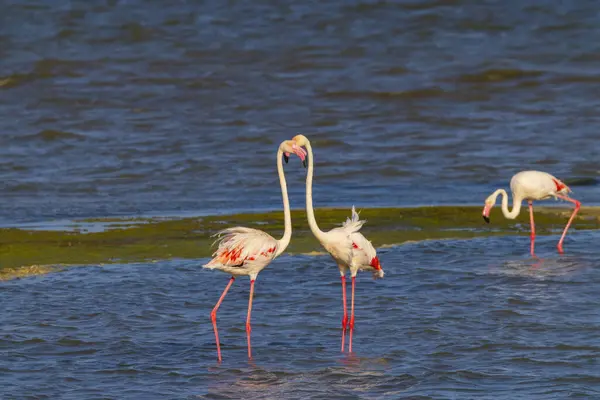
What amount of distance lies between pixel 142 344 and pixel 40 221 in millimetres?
5360

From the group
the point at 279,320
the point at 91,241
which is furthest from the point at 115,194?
the point at 279,320

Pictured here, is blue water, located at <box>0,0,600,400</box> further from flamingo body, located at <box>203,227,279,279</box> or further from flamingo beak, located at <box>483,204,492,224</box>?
flamingo body, located at <box>203,227,279,279</box>

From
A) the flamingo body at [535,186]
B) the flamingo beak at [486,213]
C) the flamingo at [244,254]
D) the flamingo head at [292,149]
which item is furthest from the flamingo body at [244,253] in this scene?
the flamingo body at [535,186]

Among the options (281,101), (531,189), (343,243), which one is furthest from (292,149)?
(281,101)

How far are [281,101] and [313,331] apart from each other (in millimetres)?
11656

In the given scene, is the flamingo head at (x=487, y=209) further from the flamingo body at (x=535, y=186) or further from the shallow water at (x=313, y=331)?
the shallow water at (x=313, y=331)

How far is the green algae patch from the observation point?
36.5 ft

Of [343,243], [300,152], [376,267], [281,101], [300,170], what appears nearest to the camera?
[300,152]

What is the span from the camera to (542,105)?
19.0 meters

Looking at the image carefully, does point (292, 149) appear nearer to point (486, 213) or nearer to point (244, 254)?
point (244, 254)

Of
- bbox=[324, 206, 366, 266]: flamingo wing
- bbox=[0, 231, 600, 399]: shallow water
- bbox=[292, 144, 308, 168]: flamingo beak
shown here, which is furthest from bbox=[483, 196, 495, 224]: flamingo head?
bbox=[292, 144, 308, 168]: flamingo beak

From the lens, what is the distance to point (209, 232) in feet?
39.7

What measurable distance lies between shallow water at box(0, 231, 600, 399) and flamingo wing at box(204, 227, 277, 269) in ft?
1.89

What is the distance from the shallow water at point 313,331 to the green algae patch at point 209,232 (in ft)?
2.10
